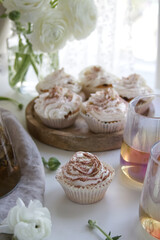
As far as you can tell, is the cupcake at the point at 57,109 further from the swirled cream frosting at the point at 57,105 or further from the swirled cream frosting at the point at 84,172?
the swirled cream frosting at the point at 84,172

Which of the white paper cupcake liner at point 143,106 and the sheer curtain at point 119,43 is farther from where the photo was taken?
the sheer curtain at point 119,43

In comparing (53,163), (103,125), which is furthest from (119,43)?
(53,163)

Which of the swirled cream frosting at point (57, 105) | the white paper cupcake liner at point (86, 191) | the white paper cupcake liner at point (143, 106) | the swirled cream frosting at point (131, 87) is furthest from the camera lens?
the swirled cream frosting at point (131, 87)

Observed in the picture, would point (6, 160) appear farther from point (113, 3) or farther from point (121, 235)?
point (113, 3)

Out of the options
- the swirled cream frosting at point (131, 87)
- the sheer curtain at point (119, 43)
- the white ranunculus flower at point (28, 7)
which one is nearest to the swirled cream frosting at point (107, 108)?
the swirled cream frosting at point (131, 87)

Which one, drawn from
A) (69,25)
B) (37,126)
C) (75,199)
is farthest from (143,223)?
(69,25)

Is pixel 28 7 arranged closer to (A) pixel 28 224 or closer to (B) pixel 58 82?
(B) pixel 58 82
